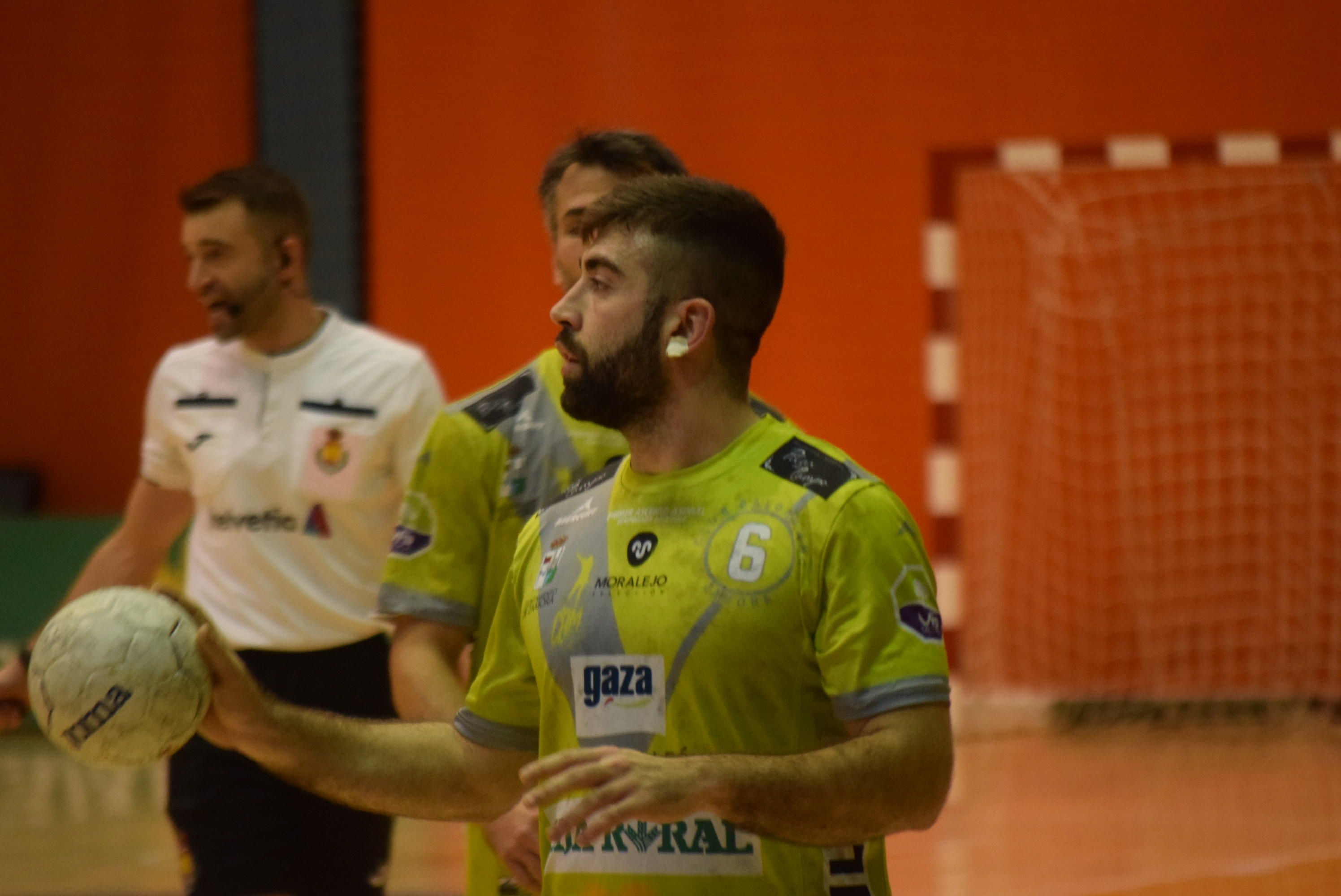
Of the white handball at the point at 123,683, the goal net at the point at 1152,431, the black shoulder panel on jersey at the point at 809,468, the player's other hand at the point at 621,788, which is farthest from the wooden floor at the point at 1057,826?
the player's other hand at the point at 621,788

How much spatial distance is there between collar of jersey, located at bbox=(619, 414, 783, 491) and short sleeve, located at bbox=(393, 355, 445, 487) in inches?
65.8

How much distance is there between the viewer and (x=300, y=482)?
3818mm

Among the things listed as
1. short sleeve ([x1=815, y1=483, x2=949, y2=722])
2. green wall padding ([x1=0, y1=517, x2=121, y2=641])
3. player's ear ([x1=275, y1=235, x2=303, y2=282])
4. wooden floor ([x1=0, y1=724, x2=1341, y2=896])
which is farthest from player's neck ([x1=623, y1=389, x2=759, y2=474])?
green wall padding ([x1=0, y1=517, x2=121, y2=641])

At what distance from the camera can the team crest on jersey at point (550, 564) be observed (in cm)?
223

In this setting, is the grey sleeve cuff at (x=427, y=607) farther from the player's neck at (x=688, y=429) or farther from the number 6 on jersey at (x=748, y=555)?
the number 6 on jersey at (x=748, y=555)

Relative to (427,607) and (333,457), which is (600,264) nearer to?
(427,607)

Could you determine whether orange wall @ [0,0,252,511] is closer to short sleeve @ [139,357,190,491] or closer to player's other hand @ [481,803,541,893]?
short sleeve @ [139,357,190,491]

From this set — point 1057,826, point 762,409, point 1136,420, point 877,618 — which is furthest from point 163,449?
point 1136,420

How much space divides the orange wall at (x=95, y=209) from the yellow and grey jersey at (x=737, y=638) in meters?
8.69

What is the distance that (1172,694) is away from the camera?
358 inches

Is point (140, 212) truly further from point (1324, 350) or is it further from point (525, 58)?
point (1324, 350)

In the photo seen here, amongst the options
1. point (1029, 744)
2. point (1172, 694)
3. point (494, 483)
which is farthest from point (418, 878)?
point (1172, 694)

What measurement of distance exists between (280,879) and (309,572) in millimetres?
725

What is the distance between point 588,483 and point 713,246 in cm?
43
